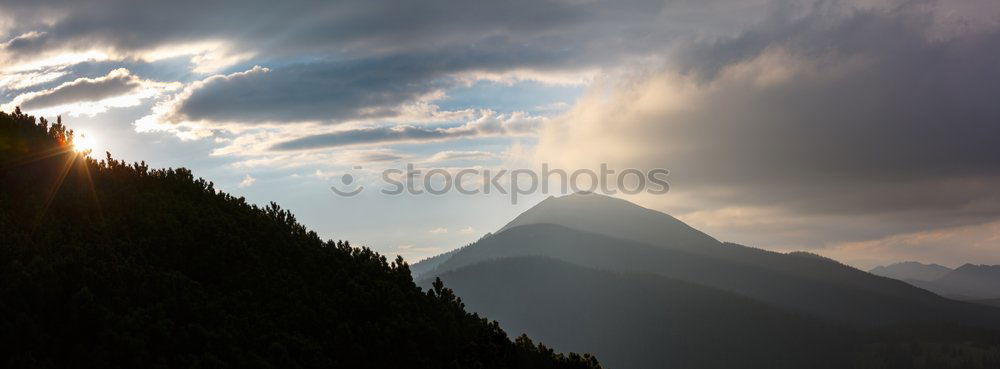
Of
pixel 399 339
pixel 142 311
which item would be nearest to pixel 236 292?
pixel 142 311

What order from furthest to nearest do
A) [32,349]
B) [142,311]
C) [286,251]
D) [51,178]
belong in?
1. [286,251]
2. [51,178]
3. [142,311]
4. [32,349]

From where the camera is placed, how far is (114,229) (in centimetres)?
2650

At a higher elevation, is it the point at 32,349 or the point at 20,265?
the point at 20,265

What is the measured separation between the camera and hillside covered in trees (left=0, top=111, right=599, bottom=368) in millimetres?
21922

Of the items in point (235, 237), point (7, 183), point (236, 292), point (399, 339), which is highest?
point (7, 183)

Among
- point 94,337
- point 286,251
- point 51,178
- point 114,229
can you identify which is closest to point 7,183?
point 51,178

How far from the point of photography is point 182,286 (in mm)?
25469

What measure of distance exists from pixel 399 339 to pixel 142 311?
34.1ft

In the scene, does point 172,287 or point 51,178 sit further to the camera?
point 51,178

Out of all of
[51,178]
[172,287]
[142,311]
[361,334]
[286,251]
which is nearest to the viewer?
[142,311]

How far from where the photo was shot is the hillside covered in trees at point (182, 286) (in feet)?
71.9

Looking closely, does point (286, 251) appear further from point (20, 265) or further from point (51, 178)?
point (20, 265)

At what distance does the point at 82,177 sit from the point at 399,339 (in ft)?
43.6

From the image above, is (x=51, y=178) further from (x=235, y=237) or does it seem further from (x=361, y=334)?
(x=361, y=334)
